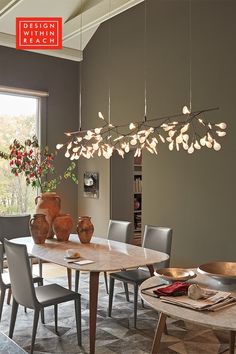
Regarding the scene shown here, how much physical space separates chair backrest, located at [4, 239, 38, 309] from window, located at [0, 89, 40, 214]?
342cm

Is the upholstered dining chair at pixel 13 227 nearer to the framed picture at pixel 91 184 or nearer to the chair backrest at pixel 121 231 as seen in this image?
the chair backrest at pixel 121 231

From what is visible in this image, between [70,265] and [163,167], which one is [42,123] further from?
[70,265]

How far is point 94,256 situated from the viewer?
11.7 feet

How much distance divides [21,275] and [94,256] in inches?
28.1

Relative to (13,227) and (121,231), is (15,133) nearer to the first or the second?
(13,227)

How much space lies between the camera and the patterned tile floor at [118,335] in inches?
127

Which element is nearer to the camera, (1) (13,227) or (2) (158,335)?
(2) (158,335)

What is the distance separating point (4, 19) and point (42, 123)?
1808mm

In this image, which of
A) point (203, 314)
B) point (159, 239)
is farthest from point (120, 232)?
point (203, 314)

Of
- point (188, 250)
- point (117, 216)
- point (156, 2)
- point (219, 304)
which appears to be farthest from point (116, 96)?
point (219, 304)

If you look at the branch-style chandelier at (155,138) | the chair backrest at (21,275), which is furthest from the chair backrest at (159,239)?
the chair backrest at (21,275)

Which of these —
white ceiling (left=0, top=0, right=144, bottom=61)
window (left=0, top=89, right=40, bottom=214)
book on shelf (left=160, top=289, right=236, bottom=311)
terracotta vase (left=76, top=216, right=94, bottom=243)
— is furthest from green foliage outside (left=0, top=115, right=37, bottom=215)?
book on shelf (left=160, top=289, right=236, bottom=311)

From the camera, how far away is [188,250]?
5352mm

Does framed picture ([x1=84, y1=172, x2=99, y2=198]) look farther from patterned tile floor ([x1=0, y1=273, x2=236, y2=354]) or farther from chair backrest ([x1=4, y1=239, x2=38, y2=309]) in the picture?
chair backrest ([x1=4, y1=239, x2=38, y2=309])
